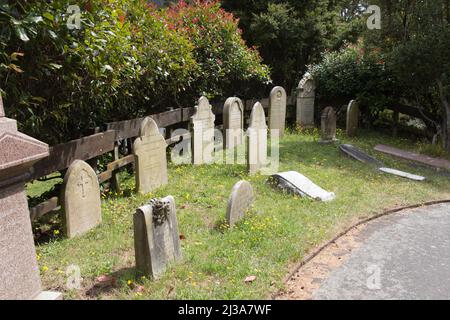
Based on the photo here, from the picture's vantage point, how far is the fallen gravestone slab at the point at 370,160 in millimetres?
8430

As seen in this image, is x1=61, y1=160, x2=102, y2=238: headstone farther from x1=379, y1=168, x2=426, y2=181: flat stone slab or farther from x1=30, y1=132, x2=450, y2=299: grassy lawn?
x1=379, y1=168, x2=426, y2=181: flat stone slab

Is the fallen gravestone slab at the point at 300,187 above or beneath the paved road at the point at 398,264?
above

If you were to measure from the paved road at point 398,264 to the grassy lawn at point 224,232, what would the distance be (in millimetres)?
454

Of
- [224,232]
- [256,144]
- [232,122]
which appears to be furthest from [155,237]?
[232,122]

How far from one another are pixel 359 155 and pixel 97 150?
6.10 meters

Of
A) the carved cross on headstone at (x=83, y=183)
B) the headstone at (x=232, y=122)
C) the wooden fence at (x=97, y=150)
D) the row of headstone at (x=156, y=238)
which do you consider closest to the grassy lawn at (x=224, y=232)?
the row of headstone at (x=156, y=238)

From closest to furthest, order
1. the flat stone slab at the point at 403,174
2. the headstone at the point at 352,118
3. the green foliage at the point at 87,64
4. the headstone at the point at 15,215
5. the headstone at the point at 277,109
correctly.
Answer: the headstone at the point at 15,215 → the green foliage at the point at 87,64 → the flat stone slab at the point at 403,174 → the headstone at the point at 277,109 → the headstone at the point at 352,118

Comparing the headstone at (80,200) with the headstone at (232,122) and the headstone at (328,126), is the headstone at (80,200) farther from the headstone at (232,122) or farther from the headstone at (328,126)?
Answer: the headstone at (328,126)

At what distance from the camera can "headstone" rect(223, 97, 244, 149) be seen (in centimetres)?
975

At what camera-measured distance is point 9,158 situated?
110 inches

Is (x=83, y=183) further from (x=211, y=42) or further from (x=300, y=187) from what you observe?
(x=211, y=42)

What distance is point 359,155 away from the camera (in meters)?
9.71
